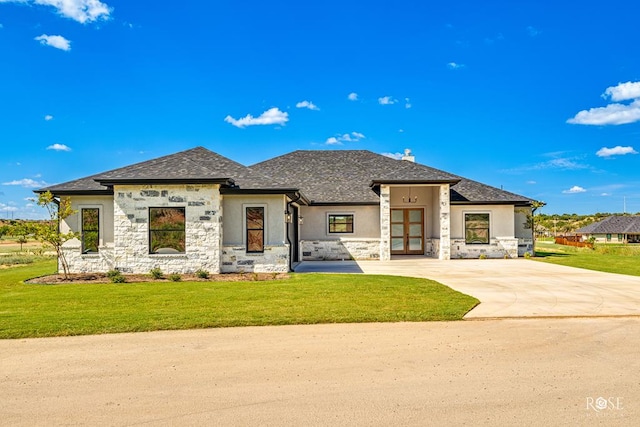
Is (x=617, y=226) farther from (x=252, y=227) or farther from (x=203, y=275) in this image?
(x=203, y=275)

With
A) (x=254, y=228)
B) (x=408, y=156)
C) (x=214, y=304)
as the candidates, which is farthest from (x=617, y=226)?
(x=214, y=304)

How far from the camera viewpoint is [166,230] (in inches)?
547

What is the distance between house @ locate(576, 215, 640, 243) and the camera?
5594cm

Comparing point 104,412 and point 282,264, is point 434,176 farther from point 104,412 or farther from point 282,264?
point 104,412

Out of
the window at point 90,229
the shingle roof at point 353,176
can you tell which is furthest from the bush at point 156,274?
→ the shingle roof at point 353,176

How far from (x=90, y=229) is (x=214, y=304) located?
913 centimetres

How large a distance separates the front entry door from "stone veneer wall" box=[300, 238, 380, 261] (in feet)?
7.95

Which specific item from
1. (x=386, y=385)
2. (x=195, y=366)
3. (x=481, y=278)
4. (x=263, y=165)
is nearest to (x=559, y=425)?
(x=386, y=385)

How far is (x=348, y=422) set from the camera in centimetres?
362

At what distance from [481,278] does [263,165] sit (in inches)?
624

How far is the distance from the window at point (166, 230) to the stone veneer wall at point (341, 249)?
25.3ft

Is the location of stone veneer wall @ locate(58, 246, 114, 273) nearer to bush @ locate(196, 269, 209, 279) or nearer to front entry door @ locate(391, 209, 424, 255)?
bush @ locate(196, 269, 209, 279)

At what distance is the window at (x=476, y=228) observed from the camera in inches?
813

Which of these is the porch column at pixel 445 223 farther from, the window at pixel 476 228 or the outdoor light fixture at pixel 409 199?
the outdoor light fixture at pixel 409 199
